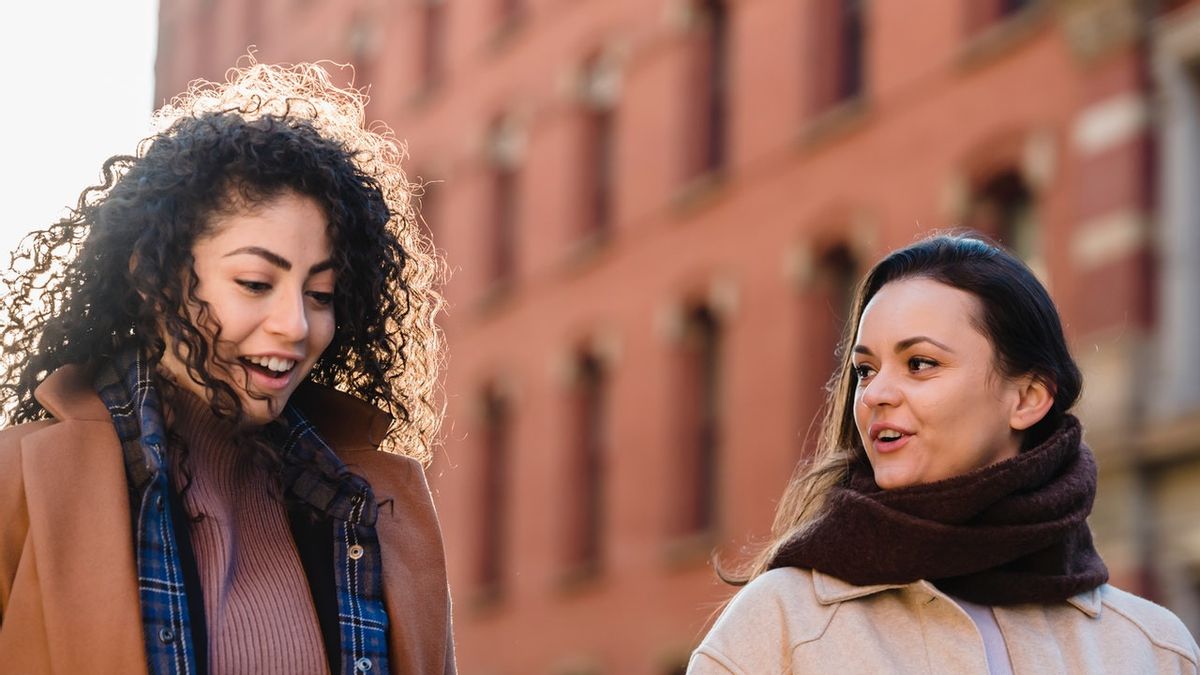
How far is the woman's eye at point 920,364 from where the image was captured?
4.31 metres

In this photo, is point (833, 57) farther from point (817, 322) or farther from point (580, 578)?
point (580, 578)

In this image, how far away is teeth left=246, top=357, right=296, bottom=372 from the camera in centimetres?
402

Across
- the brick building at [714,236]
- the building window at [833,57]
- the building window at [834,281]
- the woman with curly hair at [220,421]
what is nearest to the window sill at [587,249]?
the brick building at [714,236]

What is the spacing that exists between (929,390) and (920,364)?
2.6 inches

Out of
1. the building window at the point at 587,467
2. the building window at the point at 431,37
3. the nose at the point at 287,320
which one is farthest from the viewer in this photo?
the building window at the point at 431,37

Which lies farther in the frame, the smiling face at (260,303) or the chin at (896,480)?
the chin at (896,480)

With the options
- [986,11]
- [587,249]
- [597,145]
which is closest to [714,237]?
[587,249]

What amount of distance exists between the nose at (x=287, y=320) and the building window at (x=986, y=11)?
14.6 metres

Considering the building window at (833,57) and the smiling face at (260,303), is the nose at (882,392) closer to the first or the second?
the smiling face at (260,303)

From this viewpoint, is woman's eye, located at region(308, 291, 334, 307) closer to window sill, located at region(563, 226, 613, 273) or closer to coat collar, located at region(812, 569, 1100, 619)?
coat collar, located at region(812, 569, 1100, 619)

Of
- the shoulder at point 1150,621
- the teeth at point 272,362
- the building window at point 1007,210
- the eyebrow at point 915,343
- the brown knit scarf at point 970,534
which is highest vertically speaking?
the building window at point 1007,210

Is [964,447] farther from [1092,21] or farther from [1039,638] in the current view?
[1092,21]

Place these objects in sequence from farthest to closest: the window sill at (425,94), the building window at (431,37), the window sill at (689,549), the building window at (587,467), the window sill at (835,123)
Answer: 1. the building window at (431,37)
2. the window sill at (425,94)
3. the building window at (587,467)
4. the window sill at (689,549)
5. the window sill at (835,123)

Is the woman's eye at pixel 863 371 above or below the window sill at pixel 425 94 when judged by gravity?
below
